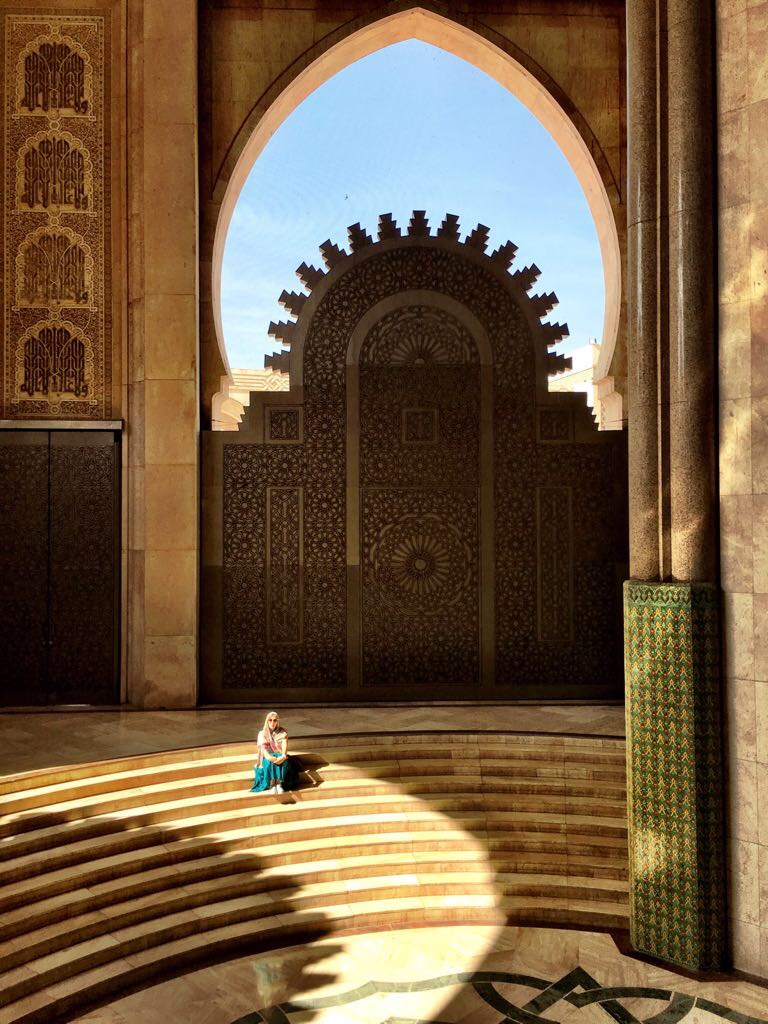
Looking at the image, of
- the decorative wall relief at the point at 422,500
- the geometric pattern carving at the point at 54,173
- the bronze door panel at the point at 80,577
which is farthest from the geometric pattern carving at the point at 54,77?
the bronze door panel at the point at 80,577

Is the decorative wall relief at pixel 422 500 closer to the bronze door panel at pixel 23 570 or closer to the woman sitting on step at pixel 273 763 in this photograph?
the bronze door panel at pixel 23 570

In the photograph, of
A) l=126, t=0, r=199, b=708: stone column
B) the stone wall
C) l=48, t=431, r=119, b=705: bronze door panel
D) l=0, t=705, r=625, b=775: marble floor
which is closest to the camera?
the stone wall

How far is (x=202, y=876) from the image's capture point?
431cm

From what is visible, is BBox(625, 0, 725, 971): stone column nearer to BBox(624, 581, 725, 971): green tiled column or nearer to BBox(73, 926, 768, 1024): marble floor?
BBox(624, 581, 725, 971): green tiled column

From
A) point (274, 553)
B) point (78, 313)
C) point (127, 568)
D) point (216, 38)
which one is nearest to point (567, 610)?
point (274, 553)

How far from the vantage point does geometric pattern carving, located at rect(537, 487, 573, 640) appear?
6.79m

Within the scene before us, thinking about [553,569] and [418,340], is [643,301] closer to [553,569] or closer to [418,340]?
[418,340]

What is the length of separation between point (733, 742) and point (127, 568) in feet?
15.1

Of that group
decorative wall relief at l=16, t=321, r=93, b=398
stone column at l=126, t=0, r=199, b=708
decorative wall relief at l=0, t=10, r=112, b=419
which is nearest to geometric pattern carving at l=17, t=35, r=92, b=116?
decorative wall relief at l=0, t=10, r=112, b=419

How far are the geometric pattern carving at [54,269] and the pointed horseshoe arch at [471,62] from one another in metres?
1.01

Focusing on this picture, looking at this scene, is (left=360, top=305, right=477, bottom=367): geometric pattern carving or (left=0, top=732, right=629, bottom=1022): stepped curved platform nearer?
(left=0, top=732, right=629, bottom=1022): stepped curved platform

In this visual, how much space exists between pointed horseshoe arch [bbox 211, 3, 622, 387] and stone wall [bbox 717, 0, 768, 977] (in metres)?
2.89

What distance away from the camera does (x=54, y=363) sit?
6562 mm

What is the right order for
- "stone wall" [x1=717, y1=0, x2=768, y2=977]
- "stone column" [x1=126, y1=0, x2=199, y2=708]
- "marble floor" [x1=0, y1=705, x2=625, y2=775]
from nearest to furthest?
"stone wall" [x1=717, y1=0, x2=768, y2=977] < "marble floor" [x1=0, y1=705, x2=625, y2=775] < "stone column" [x1=126, y1=0, x2=199, y2=708]
